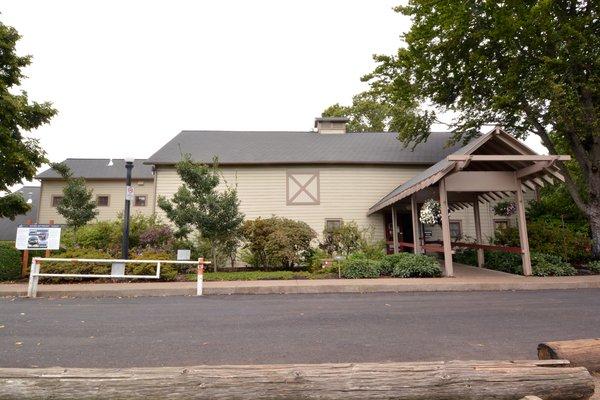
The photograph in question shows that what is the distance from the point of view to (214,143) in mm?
19672

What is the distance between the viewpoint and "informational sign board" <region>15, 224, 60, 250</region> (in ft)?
33.9

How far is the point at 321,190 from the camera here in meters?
17.2

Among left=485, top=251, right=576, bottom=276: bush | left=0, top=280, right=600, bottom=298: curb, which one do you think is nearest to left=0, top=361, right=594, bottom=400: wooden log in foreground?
left=0, top=280, right=600, bottom=298: curb

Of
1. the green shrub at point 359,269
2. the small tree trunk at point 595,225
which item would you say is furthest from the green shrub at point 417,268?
the small tree trunk at point 595,225

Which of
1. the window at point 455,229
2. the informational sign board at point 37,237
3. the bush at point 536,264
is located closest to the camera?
the informational sign board at point 37,237

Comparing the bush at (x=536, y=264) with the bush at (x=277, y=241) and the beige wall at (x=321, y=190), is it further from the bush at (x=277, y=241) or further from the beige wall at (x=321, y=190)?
the bush at (x=277, y=241)

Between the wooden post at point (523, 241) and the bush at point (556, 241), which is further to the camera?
the bush at point (556, 241)

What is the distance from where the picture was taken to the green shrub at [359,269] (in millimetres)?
10719

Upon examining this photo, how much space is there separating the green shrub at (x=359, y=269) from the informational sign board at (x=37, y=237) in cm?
957

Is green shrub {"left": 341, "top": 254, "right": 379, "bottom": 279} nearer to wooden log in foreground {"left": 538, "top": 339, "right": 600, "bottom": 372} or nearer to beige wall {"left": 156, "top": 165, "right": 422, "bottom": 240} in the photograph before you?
beige wall {"left": 156, "top": 165, "right": 422, "bottom": 240}

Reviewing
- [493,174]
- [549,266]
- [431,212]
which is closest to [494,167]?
[493,174]

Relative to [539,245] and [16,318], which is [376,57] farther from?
[16,318]

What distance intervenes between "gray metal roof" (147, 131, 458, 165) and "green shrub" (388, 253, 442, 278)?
24.9 ft

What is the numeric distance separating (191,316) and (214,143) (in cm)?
1481
